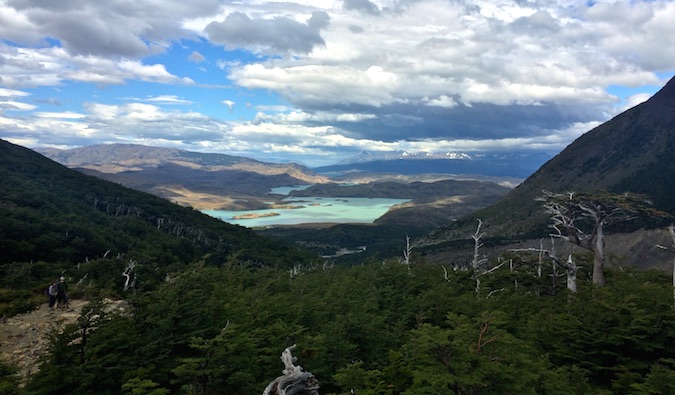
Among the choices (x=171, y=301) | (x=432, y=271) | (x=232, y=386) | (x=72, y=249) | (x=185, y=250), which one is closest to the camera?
(x=232, y=386)

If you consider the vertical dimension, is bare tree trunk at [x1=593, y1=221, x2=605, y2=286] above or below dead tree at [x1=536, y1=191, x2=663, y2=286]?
below

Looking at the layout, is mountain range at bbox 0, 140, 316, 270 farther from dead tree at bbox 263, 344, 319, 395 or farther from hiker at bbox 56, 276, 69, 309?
dead tree at bbox 263, 344, 319, 395

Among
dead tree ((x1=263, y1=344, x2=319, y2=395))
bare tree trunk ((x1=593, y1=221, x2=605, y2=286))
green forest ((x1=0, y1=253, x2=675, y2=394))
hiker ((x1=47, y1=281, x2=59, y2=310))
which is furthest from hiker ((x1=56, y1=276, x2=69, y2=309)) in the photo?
bare tree trunk ((x1=593, y1=221, x2=605, y2=286))

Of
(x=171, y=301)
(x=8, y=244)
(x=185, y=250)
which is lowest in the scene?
(x=185, y=250)

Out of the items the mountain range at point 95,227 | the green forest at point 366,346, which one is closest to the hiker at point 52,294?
the green forest at point 366,346

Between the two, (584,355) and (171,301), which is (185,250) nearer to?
(171,301)

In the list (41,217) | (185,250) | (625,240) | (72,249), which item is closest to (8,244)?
(72,249)

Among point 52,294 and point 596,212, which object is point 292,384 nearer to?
point 52,294

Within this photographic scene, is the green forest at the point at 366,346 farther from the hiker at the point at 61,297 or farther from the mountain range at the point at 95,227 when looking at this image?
the mountain range at the point at 95,227
